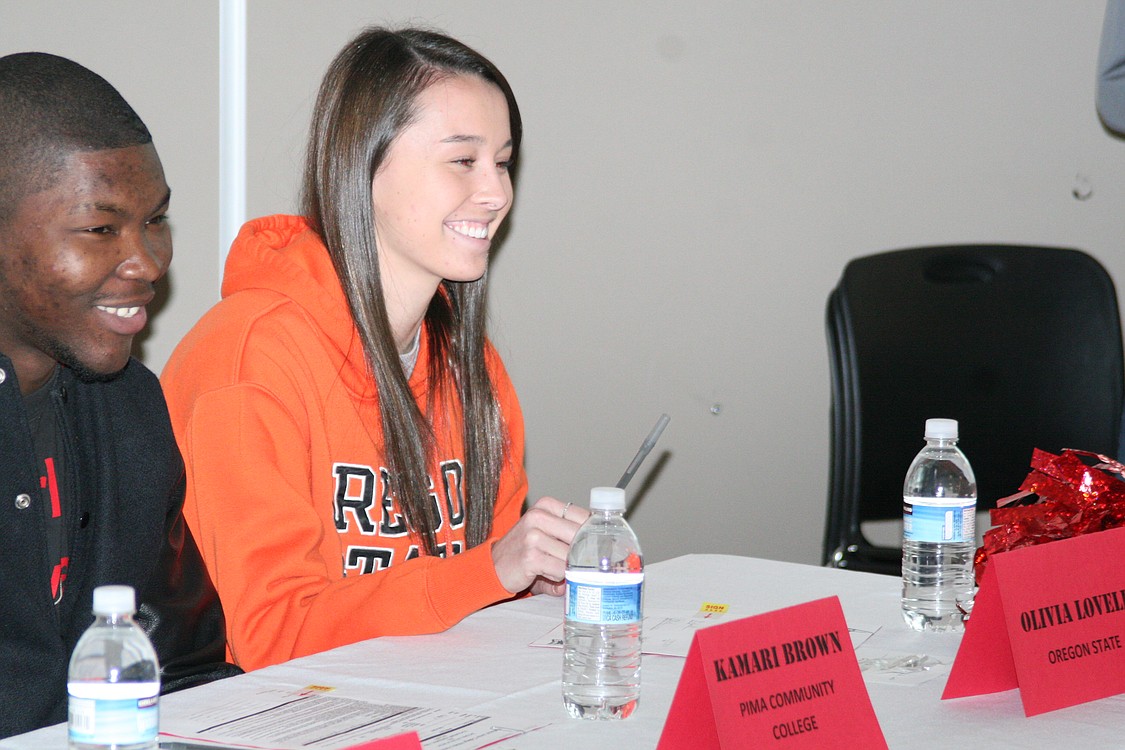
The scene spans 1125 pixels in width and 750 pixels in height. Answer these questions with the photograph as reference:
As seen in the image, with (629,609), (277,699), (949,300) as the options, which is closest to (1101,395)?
(949,300)

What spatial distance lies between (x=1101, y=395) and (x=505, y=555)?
1511 millimetres

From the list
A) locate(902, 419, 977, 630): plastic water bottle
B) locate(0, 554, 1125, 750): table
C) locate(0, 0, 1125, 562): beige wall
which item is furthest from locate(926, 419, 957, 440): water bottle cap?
locate(0, 0, 1125, 562): beige wall

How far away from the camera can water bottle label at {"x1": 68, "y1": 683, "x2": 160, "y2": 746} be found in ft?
2.79

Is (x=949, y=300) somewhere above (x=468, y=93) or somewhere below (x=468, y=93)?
below

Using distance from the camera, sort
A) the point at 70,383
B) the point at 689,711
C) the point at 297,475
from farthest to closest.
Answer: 1. the point at 297,475
2. the point at 70,383
3. the point at 689,711

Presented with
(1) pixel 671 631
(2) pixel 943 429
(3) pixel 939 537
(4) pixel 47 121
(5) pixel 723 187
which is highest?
(4) pixel 47 121

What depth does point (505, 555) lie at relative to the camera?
4.91 feet

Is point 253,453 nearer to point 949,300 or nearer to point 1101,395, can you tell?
point 949,300

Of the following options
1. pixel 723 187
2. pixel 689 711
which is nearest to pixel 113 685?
pixel 689 711

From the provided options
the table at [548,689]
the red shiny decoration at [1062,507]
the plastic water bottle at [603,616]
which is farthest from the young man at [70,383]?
the red shiny decoration at [1062,507]

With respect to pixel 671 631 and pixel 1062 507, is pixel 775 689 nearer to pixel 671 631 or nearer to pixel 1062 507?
pixel 671 631

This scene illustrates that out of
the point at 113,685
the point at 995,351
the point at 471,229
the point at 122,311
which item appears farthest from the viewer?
the point at 995,351

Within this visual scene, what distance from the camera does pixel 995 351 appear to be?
99.0 inches

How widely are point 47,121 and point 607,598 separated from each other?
29.8 inches
